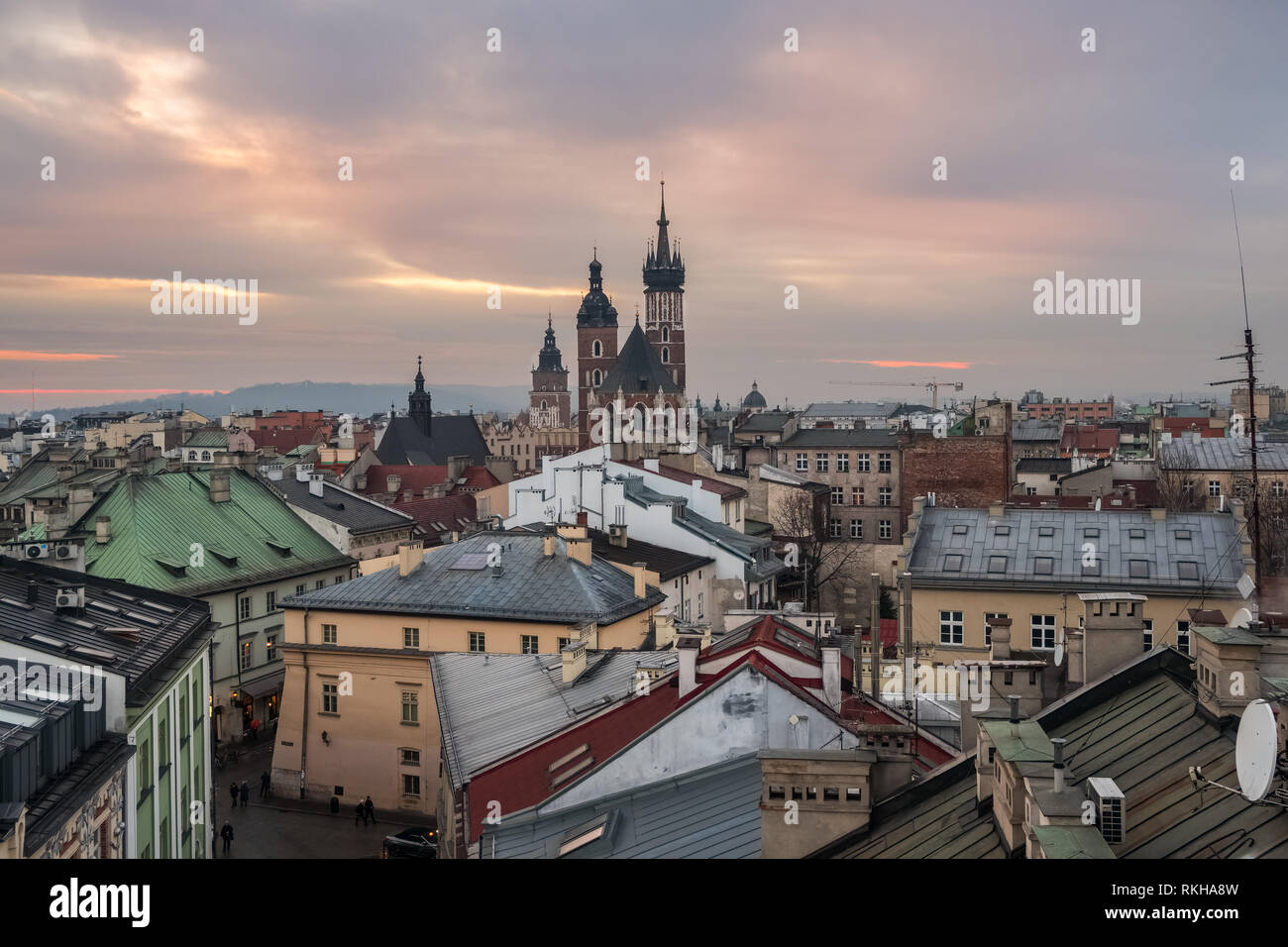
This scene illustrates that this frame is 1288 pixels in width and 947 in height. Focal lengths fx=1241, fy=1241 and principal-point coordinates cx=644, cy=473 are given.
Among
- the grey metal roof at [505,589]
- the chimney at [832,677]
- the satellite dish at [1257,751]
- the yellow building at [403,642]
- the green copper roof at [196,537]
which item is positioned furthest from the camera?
the green copper roof at [196,537]

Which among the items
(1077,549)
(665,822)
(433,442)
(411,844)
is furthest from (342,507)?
(433,442)

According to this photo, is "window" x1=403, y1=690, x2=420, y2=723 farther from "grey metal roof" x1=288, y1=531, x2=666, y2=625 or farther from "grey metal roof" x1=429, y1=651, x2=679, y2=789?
"grey metal roof" x1=429, y1=651, x2=679, y2=789

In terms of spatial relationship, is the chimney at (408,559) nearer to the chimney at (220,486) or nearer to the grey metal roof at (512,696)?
the grey metal roof at (512,696)

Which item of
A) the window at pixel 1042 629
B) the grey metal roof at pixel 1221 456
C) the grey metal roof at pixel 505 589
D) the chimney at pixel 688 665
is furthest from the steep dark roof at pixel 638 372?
the chimney at pixel 688 665

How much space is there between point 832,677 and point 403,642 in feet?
67.1

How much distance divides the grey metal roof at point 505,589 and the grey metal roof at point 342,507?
16.1m

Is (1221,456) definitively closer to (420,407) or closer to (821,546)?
(821,546)

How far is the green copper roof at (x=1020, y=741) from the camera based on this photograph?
35.8 feet

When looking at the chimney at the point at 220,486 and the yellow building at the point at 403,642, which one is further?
the chimney at the point at 220,486

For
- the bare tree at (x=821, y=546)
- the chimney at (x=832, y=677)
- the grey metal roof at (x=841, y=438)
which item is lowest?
the bare tree at (x=821, y=546)

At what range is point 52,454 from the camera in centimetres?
7412

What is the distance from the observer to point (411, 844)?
32.3m
